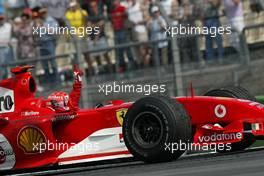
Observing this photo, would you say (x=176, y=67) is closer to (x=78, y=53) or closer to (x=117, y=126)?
(x=78, y=53)

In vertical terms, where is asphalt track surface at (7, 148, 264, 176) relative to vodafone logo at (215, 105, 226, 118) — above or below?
below

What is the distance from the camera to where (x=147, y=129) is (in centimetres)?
806

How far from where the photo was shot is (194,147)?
27.2 feet

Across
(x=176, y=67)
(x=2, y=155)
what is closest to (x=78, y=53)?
(x=176, y=67)

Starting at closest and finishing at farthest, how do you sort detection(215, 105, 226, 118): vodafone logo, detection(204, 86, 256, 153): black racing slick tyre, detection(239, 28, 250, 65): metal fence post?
detection(215, 105, 226, 118): vodafone logo
detection(204, 86, 256, 153): black racing slick tyre
detection(239, 28, 250, 65): metal fence post

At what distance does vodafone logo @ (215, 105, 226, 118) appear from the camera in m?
8.07

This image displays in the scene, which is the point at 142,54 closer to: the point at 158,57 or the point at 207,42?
the point at 158,57

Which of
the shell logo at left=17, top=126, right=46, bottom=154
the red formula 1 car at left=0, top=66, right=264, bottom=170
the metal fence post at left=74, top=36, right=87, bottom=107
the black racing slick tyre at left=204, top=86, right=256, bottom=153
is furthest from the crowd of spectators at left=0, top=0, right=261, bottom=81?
the shell logo at left=17, top=126, right=46, bottom=154

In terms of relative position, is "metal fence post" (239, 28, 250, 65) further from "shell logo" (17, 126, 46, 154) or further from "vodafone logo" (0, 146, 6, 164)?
"vodafone logo" (0, 146, 6, 164)

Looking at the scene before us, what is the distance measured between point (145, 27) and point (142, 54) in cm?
49

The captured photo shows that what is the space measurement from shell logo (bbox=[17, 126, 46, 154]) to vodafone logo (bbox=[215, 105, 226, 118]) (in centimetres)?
201

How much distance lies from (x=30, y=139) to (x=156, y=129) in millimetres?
1628

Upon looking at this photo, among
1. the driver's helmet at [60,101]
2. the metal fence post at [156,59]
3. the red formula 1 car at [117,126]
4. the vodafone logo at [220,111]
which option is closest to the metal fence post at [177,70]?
the metal fence post at [156,59]

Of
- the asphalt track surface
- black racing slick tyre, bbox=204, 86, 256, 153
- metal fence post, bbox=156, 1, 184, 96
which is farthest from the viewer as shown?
metal fence post, bbox=156, 1, 184, 96
